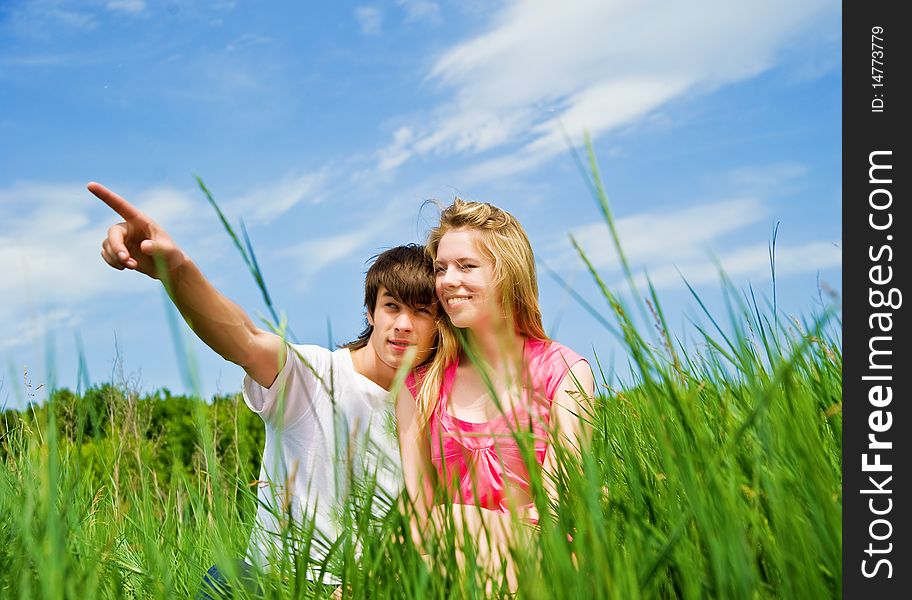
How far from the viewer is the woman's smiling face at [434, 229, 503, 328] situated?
9.82 feet

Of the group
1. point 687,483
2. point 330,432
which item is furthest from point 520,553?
point 330,432

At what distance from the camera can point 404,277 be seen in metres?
3.28

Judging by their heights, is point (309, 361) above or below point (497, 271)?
below

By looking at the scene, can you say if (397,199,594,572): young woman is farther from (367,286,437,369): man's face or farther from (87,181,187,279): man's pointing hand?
(87,181,187,279): man's pointing hand

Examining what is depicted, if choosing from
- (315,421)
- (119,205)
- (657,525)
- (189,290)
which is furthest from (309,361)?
(657,525)

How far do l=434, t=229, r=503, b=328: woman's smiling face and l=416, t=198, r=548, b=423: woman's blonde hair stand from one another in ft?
0.12

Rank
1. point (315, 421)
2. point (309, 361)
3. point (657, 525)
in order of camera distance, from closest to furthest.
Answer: point (657, 525) → point (309, 361) → point (315, 421)

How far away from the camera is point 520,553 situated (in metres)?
1.36

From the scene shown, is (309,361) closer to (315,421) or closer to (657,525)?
(315,421)

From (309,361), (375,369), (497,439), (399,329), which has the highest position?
(399,329)

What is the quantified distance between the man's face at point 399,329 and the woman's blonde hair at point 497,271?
0.18 ft

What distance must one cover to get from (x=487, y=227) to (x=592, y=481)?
202 centimetres

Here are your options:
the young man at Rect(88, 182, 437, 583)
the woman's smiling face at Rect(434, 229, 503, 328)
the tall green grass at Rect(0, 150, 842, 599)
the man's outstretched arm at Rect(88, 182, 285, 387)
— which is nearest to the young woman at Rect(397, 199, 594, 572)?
the woman's smiling face at Rect(434, 229, 503, 328)

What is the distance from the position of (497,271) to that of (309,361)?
2.79 ft
